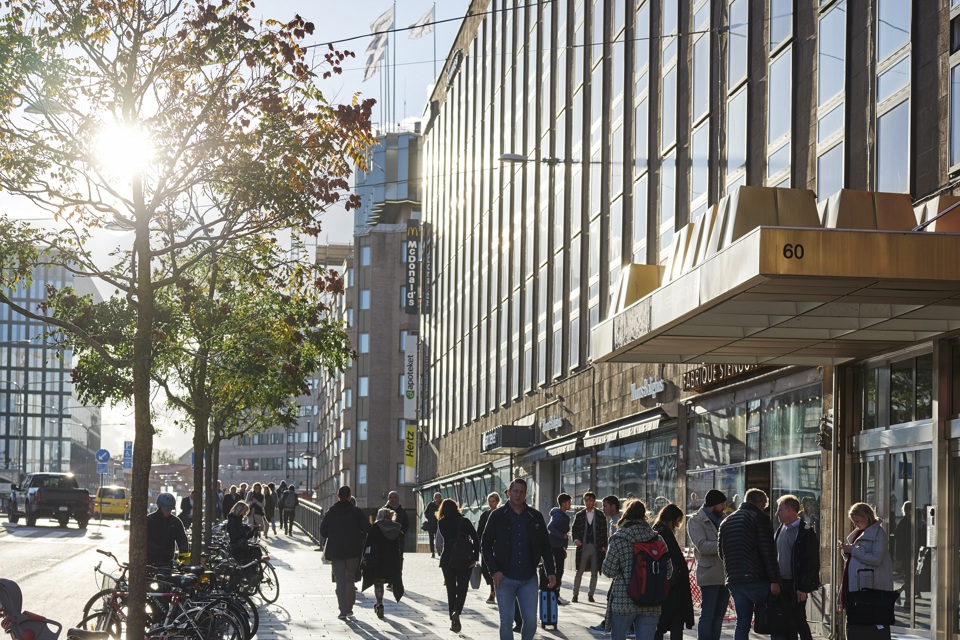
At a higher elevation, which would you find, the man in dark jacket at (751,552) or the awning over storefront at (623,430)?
the awning over storefront at (623,430)

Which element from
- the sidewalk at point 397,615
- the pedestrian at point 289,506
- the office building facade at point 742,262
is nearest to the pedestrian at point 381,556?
the sidewalk at point 397,615

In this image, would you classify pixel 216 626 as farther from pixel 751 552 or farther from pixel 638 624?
pixel 751 552

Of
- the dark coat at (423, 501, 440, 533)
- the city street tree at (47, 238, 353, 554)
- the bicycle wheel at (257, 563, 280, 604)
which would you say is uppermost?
the city street tree at (47, 238, 353, 554)

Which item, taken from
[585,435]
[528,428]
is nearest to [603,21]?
[585,435]

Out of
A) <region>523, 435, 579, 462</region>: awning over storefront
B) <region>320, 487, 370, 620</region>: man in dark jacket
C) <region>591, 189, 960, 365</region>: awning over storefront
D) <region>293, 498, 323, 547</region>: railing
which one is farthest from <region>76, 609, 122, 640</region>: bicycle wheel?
<region>293, 498, 323, 547</region>: railing

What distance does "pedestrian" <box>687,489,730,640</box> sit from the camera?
1316 cm

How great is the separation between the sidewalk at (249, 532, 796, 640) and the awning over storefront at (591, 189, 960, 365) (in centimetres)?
356

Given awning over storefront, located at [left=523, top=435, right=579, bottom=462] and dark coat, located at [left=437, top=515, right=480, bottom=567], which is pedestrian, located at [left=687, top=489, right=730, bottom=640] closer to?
dark coat, located at [left=437, top=515, right=480, bottom=567]

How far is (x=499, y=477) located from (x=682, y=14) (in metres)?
21.9

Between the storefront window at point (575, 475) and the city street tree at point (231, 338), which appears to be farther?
the storefront window at point (575, 475)

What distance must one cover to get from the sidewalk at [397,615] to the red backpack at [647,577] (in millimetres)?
5044

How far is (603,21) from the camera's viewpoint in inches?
1252

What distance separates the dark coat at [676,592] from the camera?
503 inches

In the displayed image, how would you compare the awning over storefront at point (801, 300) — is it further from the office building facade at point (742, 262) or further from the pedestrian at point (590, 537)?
the pedestrian at point (590, 537)
